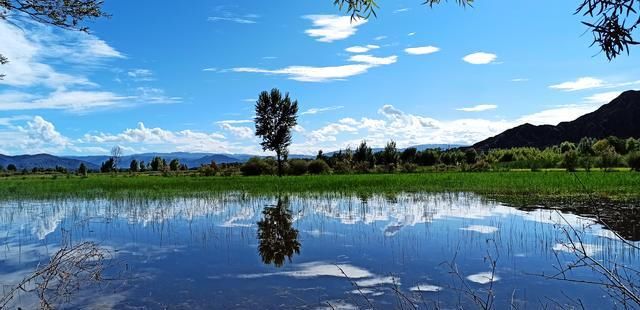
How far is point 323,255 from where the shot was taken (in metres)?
8.84

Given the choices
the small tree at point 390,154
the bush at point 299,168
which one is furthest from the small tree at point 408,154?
the bush at point 299,168

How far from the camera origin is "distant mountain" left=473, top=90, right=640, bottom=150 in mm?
102750

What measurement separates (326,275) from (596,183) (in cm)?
1753

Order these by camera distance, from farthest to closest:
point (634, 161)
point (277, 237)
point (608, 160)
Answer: point (608, 160)
point (634, 161)
point (277, 237)

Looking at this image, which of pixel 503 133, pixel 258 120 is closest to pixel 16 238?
pixel 258 120

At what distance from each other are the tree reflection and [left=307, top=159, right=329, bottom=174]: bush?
88.4 feet

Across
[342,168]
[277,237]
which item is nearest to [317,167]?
[342,168]

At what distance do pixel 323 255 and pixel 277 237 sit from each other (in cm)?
222

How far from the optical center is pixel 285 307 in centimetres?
593

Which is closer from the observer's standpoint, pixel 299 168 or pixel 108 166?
pixel 299 168

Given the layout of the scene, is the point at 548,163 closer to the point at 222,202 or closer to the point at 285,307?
the point at 222,202

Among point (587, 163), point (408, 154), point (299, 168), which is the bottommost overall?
point (587, 163)

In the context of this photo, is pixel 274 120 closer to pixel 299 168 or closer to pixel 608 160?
pixel 299 168

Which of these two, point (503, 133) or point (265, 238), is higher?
point (503, 133)
